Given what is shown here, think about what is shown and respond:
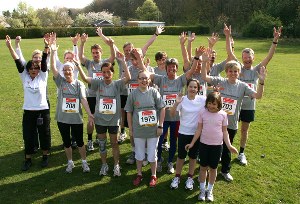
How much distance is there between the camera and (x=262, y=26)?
147 ft

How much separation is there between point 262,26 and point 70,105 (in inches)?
1754

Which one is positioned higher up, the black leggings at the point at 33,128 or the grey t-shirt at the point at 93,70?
the grey t-shirt at the point at 93,70

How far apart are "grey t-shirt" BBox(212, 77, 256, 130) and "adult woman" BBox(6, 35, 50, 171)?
3184 mm

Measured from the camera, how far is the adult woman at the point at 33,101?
5.71 meters

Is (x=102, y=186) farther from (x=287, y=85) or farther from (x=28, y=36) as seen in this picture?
(x=28, y=36)

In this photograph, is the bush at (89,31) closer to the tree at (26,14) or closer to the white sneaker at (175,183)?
the tree at (26,14)

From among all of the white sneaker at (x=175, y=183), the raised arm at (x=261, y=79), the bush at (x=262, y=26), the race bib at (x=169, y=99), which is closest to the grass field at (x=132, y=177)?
the white sneaker at (x=175, y=183)

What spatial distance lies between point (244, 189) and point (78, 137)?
3069mm

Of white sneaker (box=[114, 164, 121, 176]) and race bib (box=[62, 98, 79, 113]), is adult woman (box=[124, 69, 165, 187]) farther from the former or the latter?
race bib (box=[62, 98, 79, 113])

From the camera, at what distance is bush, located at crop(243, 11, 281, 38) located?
145 ft

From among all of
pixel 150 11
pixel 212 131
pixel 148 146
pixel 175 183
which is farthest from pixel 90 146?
pixel 150 11

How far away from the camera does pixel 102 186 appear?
5.32 m

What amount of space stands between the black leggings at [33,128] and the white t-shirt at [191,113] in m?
2.71

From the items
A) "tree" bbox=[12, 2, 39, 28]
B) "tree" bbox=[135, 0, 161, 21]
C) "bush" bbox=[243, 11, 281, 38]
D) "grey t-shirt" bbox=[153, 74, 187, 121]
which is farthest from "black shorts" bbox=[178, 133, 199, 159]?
Result: "tree" bbox=[135, 0, 161, 21]
